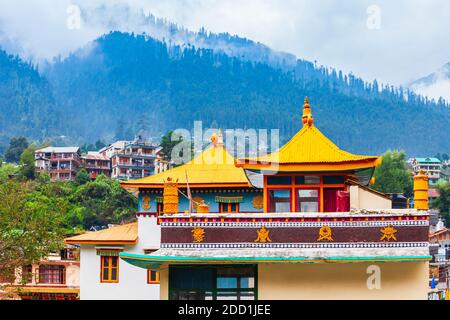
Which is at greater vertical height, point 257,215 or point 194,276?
point 257,215

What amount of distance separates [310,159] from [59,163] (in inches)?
4576

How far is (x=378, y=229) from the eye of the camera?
19.6m

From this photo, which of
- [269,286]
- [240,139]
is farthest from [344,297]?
[240,139]

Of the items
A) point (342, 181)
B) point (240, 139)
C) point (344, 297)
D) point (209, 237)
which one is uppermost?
point (240, 139)

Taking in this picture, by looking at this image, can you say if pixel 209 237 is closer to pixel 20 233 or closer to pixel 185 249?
pixel 185 249

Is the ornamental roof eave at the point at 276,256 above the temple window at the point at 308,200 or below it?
below

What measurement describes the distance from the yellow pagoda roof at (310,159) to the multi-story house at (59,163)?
11165 cm

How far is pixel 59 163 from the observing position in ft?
443

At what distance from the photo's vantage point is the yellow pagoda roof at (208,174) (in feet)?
110

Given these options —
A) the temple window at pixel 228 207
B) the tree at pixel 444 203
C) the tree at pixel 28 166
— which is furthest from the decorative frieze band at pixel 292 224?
the tree at pixel 28 166

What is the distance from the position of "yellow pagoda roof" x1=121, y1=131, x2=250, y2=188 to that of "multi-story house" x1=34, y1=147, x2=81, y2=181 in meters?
98.5

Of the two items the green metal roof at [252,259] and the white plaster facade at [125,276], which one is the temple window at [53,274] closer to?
the white plaster facade at [125,276]
